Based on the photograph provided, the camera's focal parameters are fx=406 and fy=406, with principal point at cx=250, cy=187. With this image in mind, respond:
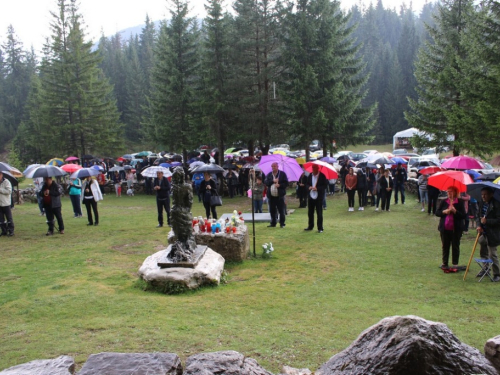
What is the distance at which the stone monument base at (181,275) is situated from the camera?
288 inches

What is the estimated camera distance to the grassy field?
16.7ft

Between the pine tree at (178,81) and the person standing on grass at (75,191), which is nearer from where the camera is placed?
the person standing on grass at (75,191)

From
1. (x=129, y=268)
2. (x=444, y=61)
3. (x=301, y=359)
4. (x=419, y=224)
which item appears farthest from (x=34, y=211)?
(x=444, y=61)

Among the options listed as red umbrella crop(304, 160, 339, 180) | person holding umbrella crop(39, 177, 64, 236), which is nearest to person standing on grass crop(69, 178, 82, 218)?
person holding umbrella crop(39, 177, 64, 236)

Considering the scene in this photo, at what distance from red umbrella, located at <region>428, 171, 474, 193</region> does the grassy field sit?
5.79 ft

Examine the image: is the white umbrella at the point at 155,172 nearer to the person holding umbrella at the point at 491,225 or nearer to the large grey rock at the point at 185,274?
the large grey rock at the point at 185,274

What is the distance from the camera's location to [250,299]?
691cm

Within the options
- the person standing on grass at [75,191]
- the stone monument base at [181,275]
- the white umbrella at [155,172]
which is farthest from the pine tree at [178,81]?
the stone monument base at [181,275]

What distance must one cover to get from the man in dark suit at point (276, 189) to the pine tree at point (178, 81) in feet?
52.7

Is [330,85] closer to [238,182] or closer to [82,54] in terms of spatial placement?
[238,182]

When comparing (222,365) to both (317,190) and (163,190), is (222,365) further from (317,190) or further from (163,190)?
(163,190)

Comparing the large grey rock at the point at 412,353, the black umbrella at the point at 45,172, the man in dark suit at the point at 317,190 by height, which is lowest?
Answer: the large grey rock at the point at 412,353

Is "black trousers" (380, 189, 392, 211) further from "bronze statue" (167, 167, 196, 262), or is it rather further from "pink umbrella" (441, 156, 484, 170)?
"bronze statue" (167, 167, 196, 262)

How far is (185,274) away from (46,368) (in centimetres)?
399
